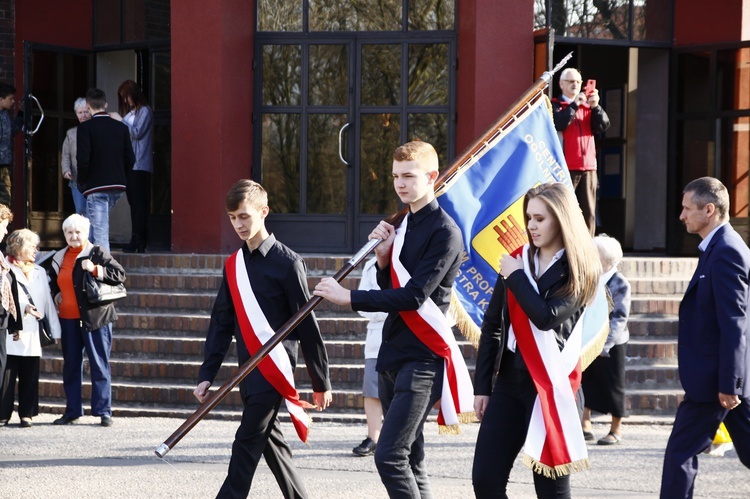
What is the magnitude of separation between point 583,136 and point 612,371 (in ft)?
12.3

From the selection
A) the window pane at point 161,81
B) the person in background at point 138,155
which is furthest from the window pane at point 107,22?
the person in background at point 138,155

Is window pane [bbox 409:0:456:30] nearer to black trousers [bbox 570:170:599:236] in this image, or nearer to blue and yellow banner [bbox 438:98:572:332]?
black trousers [bbox 570:170:599:236]

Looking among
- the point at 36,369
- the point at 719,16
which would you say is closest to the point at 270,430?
the point at 36,369

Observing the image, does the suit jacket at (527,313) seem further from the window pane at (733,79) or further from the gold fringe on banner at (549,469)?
the window pane at (733,79)

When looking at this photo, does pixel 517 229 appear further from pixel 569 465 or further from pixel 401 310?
pixel 569 465

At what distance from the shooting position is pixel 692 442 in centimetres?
510

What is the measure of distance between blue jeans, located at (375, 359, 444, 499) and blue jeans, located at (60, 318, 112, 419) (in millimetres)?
4293

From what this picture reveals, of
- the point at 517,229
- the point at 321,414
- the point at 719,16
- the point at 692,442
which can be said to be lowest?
the point at 321,414

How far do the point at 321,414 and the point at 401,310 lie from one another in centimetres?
447

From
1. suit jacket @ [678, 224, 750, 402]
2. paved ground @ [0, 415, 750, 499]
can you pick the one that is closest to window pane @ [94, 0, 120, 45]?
paved ground @ [0, 415, 750, 499]

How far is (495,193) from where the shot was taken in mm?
6020

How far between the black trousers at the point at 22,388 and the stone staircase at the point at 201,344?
81cm

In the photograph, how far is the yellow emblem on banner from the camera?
5953mm

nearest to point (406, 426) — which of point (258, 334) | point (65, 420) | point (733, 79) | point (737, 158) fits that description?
point (258, 334)
